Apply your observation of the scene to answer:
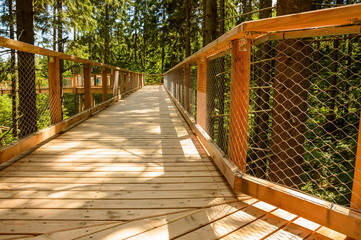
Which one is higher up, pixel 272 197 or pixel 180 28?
pixel 180 28

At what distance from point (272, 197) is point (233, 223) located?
14.3 inches

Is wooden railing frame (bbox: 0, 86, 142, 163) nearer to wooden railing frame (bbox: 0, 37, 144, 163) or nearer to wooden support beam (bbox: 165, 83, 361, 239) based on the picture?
wooden railing frame (bbox: 0, 37, 144, 163)

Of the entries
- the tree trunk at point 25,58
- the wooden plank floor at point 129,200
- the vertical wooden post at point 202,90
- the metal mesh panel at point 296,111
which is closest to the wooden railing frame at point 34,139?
the wooden plank floor at point 129,200

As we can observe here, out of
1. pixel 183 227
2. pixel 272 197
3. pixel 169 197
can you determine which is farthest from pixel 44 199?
pixel 272 197

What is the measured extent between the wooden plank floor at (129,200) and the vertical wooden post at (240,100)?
0.33 metres

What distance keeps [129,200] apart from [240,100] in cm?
120

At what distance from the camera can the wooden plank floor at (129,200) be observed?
171 centimetres

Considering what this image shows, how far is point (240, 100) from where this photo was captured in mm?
2342

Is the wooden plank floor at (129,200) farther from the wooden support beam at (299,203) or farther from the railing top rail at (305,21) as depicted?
the railing top rail at (305,21)

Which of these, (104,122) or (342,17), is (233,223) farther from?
(104,122)

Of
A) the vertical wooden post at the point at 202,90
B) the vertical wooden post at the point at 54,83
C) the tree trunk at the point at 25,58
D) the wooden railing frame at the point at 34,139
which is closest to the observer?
the wooden railing frame at the point at 34,139

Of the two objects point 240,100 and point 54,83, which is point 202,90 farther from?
point 54,83

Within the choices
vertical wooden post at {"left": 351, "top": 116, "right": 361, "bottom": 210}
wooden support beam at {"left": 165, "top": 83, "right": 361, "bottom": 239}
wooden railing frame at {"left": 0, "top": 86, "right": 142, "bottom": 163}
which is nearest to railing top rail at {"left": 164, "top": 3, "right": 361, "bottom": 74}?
vertical wooden post at {"left": 351, "top": 116, "right": 361, "bottom": 210}

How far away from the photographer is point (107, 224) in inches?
71.0
